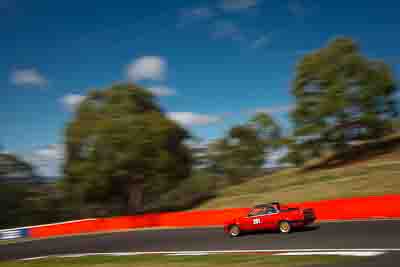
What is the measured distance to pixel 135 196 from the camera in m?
42.9

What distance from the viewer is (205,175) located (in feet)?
228

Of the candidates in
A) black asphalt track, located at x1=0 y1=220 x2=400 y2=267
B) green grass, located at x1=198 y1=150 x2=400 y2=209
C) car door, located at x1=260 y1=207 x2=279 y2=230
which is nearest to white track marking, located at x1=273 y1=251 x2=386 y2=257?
black asphalt track, located at x1=0 y1=220 x2=400 y2=267

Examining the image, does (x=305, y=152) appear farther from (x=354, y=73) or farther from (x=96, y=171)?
(x=96, y=171)

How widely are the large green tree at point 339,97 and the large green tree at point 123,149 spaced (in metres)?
13.2

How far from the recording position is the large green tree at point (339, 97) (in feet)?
144

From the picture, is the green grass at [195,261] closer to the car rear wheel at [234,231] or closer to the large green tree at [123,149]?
the car rear wheel at [234,231]

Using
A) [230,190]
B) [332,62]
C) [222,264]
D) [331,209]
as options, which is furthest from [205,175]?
[222,264]

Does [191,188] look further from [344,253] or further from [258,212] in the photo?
[344,253]

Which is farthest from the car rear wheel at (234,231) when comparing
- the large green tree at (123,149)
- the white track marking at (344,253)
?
the large green tree at (123,149)

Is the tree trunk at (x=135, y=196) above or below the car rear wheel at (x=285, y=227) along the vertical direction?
above

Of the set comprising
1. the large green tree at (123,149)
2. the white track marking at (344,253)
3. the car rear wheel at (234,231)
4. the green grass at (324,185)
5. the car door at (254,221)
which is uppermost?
the large green tree at (123,149)

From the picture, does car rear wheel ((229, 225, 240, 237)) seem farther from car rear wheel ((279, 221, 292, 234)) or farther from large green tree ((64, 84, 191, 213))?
large green tree ((64, 84, 191, 213))

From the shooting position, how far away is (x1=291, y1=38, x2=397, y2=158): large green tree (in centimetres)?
4378

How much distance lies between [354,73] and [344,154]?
348 inches
